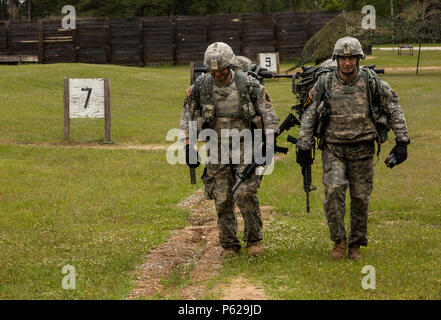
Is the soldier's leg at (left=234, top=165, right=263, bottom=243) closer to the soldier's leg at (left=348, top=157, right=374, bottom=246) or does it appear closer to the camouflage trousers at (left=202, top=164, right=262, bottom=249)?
the camouflage trousers at (left=202, top=164, right=262, bottom=249)

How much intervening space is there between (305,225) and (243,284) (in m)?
3.08

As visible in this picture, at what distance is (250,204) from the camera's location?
8102 mm

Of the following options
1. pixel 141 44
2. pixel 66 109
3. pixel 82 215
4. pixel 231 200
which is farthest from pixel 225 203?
pixel 141 44

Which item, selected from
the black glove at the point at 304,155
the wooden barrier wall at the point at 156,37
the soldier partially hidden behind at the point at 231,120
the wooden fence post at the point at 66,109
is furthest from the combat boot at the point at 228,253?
the wooden barrier wall at the point at 156,37

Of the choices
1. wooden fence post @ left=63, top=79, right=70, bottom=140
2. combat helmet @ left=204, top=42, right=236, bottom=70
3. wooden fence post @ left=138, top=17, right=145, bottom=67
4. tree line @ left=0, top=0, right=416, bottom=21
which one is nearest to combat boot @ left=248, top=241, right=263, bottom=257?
combat helmet @ left=204, top=42, right=236, bottom=70

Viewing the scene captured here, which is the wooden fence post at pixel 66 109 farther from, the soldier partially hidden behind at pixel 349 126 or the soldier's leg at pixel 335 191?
the soldier's leg at pixel 335 191

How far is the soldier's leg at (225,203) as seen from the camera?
816 cm

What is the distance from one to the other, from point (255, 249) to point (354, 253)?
1.06 meters

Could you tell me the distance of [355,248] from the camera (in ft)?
26.0

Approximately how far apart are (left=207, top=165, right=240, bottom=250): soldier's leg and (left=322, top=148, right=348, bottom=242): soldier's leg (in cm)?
108

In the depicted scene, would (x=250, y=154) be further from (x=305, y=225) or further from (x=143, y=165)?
(x=143, y=165)

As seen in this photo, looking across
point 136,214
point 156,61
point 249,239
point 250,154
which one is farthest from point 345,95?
point 156,61
